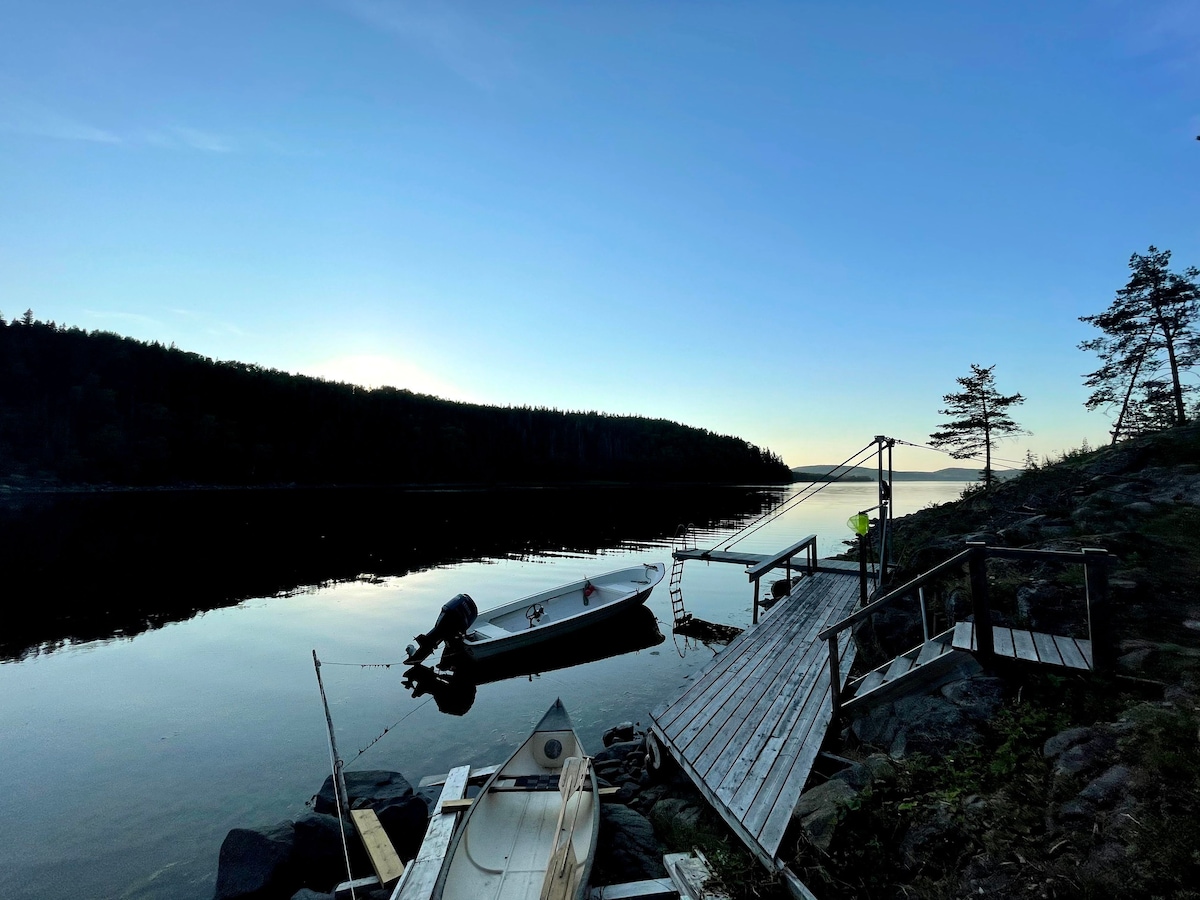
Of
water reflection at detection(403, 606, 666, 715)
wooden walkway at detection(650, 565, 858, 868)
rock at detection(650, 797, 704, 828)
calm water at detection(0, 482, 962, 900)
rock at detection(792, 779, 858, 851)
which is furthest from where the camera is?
water reflection at detection(403, 606, 666, 715)

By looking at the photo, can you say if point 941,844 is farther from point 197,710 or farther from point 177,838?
point 197,710

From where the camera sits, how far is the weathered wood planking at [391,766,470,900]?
575 centimetres

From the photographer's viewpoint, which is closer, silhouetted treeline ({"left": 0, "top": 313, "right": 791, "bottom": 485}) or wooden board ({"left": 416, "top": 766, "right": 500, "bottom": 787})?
wooden board ({"left": 416, "top": 766, "right": 500, "bottom": 787})

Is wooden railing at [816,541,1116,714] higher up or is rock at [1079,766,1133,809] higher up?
wooden railing at [816,541,1116,714]

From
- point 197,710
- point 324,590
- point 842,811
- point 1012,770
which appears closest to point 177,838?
point 197,710

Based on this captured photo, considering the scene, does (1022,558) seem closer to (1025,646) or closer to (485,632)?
(1025,646)

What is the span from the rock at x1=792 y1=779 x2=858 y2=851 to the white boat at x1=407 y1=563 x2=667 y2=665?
1107 cm

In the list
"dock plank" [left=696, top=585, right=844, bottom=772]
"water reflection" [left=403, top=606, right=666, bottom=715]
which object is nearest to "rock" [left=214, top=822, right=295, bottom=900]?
"dock plank" [left=696, top=585, right=844, bottom=772]

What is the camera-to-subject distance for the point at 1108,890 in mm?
3457

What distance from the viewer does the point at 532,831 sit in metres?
6.54

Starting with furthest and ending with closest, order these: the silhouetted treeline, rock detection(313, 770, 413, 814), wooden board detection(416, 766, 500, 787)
A: the silhouetted treeline → wooden board detection(416, 766, 500, 787) → rock detection(313, 770, 413, 814)

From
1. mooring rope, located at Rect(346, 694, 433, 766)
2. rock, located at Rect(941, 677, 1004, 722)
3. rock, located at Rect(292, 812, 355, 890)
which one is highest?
rock, located at Rect(941, 677, 1004, 722)

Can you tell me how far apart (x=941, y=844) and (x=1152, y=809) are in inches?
57.4

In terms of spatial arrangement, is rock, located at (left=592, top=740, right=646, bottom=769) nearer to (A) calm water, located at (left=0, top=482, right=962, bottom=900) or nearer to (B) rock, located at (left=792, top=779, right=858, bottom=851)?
(A) calm water, located at (left=0, top=482, right=962, bottom=900)
